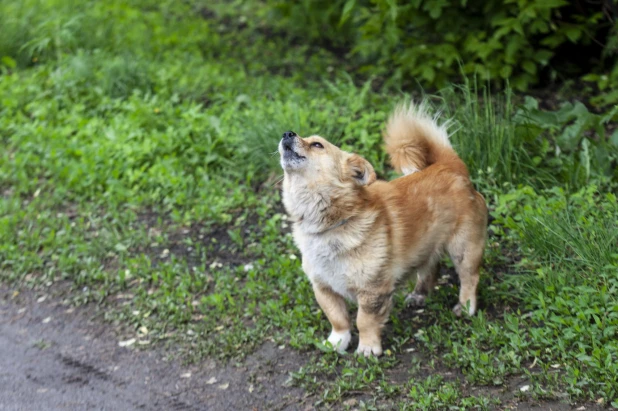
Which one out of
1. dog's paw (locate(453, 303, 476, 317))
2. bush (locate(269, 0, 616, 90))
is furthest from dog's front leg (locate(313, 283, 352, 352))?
bush (locate(269, 0, 616, 90))

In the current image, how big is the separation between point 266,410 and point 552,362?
5.51 ft

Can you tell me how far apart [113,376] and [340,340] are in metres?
1.53

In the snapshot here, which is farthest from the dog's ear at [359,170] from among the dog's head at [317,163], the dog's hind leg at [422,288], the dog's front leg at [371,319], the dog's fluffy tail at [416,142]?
the dog's hind leg at [422,288]

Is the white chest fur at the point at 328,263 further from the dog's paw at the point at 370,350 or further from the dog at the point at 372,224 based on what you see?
the dog's paw at the point at 370,350

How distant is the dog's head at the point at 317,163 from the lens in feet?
15.5

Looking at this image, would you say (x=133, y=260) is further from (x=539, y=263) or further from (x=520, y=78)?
(x=520, y=78)

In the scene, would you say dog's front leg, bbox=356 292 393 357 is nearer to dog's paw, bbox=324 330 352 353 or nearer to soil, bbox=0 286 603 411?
dog's paw, bbox=324 330 352 353

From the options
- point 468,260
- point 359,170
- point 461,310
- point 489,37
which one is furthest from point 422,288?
point 489,37

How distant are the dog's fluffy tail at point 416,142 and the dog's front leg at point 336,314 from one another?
1.09 metres

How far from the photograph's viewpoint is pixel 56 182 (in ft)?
25.9

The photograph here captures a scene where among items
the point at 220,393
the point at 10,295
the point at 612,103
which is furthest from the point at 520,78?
the point at 10,295

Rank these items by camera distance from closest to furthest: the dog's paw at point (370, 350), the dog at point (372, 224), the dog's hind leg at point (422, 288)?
the dog at point (372, 224), the dog's paw at point (370, 350), the dog's hind leg at point (422, 288)

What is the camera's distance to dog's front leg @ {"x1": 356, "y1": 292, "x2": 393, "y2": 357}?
15.8 ft

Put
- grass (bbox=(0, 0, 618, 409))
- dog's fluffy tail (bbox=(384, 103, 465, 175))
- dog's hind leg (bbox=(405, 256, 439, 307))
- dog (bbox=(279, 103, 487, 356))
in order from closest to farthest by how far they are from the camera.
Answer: grass (bbox=(0, 0, 618, 409))
dog (bbox=(279, 103, 487, 356))
dog's fluffy tail (bbox=(384, 103, 465, 175))
dog's hind leg (bbox=(405, 256, 439, 307))
